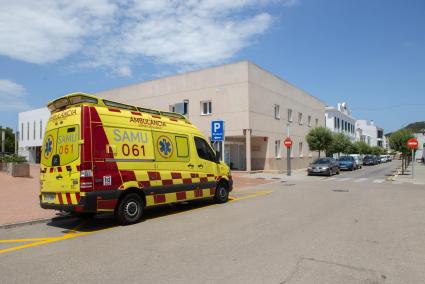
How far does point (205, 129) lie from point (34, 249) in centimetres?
2480

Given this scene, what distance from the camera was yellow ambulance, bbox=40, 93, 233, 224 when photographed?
783 centimetres

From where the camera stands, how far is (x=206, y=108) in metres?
31.3

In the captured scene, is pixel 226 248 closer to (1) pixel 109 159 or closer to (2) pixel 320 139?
(1) pixel 109 159

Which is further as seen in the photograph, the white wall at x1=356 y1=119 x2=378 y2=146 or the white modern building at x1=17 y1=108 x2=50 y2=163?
the white wall at x1=356 y1=119 x2=378 y2=146

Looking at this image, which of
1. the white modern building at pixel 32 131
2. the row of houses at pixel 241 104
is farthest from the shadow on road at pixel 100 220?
the white modern building at pixel 32 131

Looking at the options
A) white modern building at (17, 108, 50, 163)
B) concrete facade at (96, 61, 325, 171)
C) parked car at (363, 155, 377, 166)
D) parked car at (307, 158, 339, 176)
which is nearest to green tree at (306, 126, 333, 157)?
concrete facade at (96, 61, 325, 171)

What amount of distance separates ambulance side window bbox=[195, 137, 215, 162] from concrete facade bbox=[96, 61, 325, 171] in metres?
15.1

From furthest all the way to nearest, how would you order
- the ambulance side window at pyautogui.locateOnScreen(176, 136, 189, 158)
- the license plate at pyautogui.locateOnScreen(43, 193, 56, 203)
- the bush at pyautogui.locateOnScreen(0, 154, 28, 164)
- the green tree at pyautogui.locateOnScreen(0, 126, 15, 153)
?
the green tree at pyautogui.locateOnScreen(0, 126, 15, 153) < the bush at pyautogui.locateOnScreen(0, 154, 28, 164) < the ambulance side window at pyautogui.locateOnScreen(176, 136, 189, 158) < the license plate at pyautogui.locateOnScreen(43, 193, 56, 203)

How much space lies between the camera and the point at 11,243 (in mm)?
6938

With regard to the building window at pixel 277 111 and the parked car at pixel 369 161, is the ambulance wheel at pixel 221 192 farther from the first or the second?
the parked car at pixel 369 161

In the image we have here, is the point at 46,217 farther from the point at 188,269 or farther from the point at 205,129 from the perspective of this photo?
the point at 205,129

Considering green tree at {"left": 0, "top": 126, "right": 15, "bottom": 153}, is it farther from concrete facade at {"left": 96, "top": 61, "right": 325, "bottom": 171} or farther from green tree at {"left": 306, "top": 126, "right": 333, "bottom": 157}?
green tree at {"left": 306, "top": 126, "right": 333, "bottom": 157}

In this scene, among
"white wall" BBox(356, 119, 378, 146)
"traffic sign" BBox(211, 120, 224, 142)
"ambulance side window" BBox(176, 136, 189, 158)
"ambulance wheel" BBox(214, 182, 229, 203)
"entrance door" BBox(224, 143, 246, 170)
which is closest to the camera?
"ambulance side window" BBox(176, 136, 189, 158)

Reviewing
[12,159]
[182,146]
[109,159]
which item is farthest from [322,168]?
[109,159]
